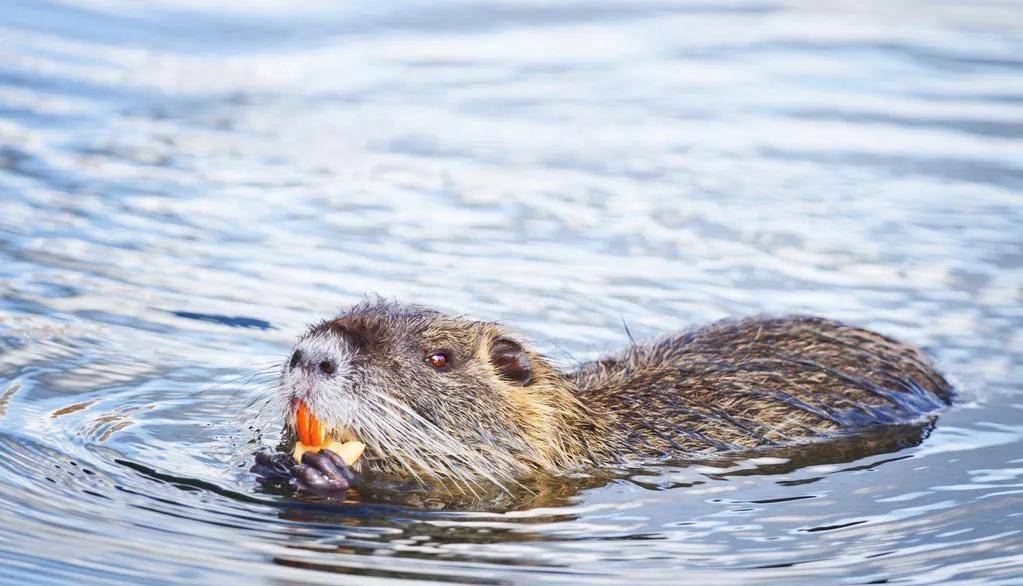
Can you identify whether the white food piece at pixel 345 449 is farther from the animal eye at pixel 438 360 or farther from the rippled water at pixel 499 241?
the animal eye at pixel 438 360

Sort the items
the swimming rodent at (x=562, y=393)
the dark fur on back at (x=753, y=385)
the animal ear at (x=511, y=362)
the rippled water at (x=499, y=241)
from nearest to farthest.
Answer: the rippled water at (x=499, y=241) → the swimming rodent at (x=562, y=393) → the animal ear at (x=511, y=362) → the dark fur on back at (x=753, y=385)

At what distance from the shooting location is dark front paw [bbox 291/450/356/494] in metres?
5.73

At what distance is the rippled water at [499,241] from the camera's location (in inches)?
220

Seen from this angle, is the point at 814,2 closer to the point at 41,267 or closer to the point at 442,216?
the point at 442,216

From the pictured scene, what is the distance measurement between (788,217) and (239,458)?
444cm

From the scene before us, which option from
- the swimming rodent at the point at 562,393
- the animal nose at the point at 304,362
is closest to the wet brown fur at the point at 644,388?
the swimming rodent at the point at 562,393

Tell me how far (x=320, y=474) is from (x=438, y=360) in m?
0.63

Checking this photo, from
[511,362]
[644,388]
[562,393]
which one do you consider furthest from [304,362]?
[644,388]

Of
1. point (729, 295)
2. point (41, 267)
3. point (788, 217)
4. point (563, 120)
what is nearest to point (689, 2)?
point (563, 120)

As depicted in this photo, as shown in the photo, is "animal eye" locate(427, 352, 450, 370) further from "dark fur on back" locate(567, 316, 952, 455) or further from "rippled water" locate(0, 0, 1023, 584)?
"dark fur on back" locate(567, 316, 952, 455)

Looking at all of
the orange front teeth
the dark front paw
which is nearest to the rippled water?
the dark front paw

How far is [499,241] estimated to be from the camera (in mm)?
9078

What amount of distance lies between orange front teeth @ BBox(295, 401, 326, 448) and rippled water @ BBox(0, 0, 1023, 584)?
0.25m

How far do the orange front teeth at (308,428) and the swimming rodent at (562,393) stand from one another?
0.03m
